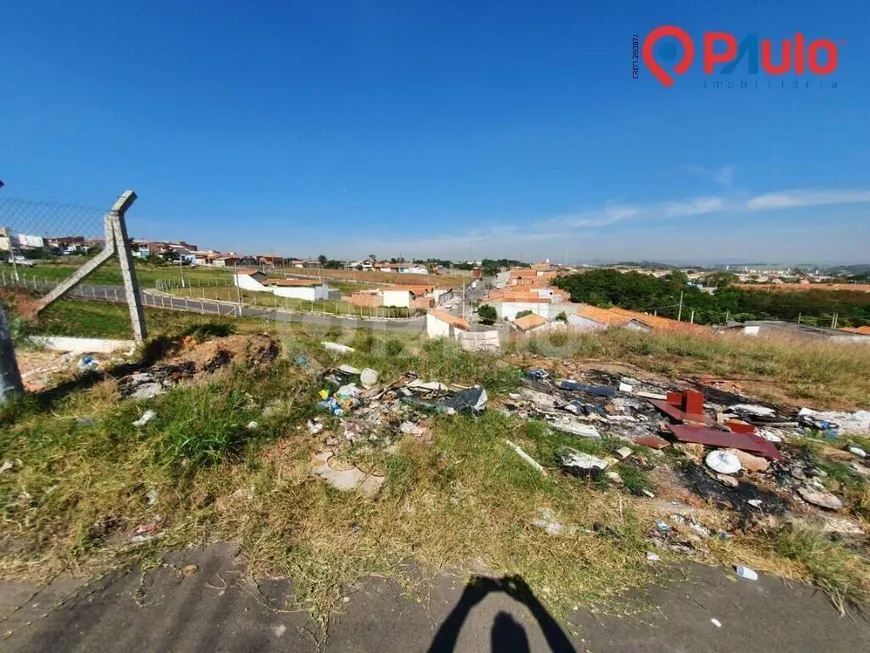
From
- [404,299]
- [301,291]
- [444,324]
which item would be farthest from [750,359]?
[301,291]

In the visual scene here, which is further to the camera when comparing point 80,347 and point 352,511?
point 80,347

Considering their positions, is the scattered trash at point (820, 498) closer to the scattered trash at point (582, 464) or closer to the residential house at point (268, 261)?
the scattered trash at point (582, 464)

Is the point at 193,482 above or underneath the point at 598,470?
above

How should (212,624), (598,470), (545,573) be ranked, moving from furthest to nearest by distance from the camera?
1. (598,470)
2. (545,573)
3. (212,624)

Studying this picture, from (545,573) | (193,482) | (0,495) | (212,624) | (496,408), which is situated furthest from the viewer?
(496,408)

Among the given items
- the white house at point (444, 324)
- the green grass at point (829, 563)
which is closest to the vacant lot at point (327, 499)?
the green grass at point (829, 563)

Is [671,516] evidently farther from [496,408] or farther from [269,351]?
[269,351]

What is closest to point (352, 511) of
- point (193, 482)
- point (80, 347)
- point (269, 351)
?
point (193, 482)

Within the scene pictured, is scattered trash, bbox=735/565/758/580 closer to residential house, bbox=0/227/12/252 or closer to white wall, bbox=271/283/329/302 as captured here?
residential house, bbox=0/227/12/252
